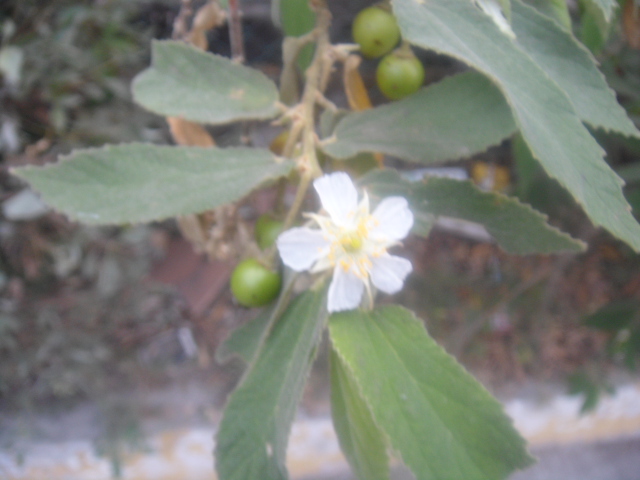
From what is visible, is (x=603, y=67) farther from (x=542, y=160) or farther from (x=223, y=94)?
(x=223, y=94)

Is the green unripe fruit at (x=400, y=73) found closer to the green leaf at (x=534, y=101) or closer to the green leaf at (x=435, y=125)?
the green leaf at (x=435, y=125)

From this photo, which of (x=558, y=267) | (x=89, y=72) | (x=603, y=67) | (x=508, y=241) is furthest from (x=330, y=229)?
(x=558, y=267)

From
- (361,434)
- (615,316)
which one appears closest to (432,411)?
(361,434)

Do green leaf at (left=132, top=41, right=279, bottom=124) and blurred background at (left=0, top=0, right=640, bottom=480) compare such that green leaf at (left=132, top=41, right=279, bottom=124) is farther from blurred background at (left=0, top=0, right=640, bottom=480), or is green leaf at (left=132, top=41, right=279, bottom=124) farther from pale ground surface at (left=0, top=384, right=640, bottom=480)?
pale ground surface at (left=0, top=384, right=640, bottom=480)

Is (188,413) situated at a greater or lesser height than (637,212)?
lesser

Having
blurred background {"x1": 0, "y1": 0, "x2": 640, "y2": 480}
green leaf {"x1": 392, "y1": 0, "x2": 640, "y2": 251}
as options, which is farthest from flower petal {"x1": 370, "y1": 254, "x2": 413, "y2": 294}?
blurred background {"x1": 0, "y1": 0, "x2": 640, "y2": 480}

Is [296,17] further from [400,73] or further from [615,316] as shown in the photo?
[615,316]
